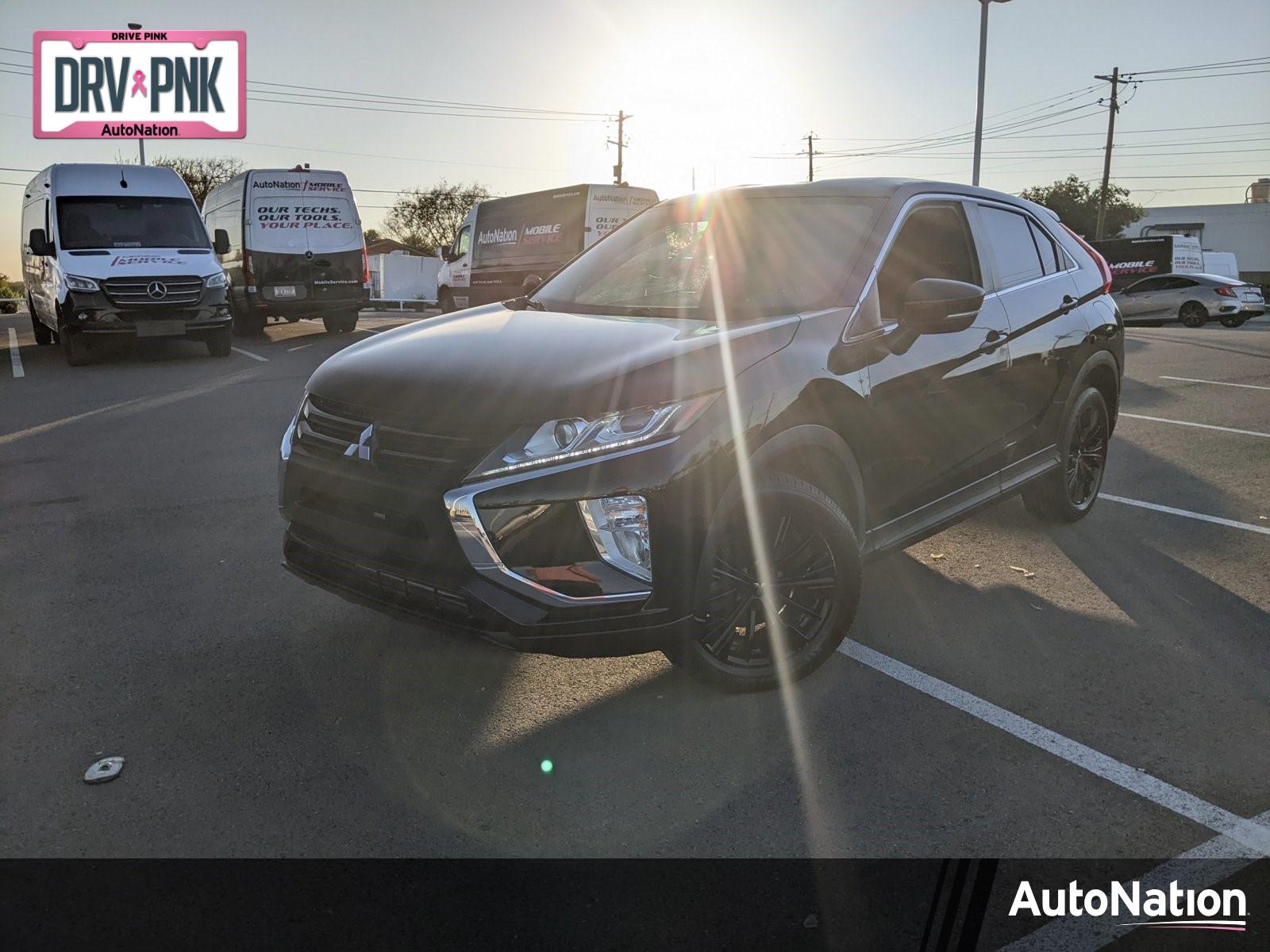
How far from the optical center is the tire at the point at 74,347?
12906 mm

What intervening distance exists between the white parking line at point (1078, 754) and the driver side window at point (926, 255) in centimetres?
127

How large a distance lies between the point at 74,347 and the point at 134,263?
1316 mm

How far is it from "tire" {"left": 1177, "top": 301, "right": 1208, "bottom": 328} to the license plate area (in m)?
21.3

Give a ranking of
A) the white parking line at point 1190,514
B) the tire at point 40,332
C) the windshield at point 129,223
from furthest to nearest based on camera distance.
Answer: the tire at point 40,332 < the windshield at point 129,223 < the white parking line at point 1190,514

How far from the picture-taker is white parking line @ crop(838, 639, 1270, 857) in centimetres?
271

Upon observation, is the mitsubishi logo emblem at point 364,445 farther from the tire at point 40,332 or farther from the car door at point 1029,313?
the tire at point 40,332

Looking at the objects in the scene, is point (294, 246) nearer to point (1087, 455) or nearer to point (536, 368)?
point (1087, 455)

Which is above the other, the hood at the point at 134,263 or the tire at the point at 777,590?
the hood at the point at 134,263

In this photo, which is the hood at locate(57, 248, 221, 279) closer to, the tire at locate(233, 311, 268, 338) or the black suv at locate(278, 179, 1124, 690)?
the tire at locate(233, 311, 268, 338)

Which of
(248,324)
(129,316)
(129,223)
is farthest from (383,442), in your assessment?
(248,324)

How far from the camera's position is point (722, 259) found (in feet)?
13.7

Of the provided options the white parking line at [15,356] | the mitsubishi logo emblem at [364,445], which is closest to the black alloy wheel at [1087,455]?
the mitsubishi logo emblem at [364,445]

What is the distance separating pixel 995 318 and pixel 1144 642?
1.46 metres

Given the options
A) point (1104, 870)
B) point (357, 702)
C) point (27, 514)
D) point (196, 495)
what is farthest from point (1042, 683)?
point (27, 514)
